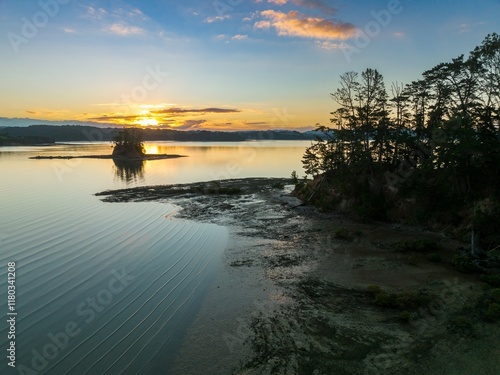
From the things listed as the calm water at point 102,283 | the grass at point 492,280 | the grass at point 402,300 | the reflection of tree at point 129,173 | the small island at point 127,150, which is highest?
the small island at point 127,150

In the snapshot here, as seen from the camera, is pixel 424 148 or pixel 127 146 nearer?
pixel 424 148

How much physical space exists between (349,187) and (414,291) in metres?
27.4

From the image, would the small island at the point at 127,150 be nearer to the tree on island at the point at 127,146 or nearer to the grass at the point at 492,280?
the tree on island at the point at 127,146

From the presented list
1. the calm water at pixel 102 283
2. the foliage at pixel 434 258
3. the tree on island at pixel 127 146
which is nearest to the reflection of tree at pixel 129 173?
the calm water at pixel 102 283

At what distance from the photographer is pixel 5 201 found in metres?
51.3

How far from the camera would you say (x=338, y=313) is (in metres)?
18.8

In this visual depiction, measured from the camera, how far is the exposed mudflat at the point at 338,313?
1441cm

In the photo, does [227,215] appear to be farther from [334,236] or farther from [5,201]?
[5,201]

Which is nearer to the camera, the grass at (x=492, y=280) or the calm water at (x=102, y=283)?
the calm water at (x=102, y=283)

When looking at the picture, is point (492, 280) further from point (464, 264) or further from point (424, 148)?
point (424, 148)

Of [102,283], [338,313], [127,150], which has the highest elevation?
[127,150]

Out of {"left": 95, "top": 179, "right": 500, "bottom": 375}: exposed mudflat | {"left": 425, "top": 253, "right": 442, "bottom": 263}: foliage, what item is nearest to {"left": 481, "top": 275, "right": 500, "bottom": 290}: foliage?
{"left": 95, "top": 179, "right": 500, "bottom": 375}: exposed mudflat

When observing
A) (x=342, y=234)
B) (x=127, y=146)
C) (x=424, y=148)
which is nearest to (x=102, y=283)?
(x=342, y=234)

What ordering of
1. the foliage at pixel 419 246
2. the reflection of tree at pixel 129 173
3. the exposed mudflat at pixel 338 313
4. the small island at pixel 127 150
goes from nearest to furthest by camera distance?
1. the exposed mudflat at pixel 338 313
2. the foliage at pixel 419 246
3. the reflection of tree at pixel 129 173
4. the small island at pixel 127 150
